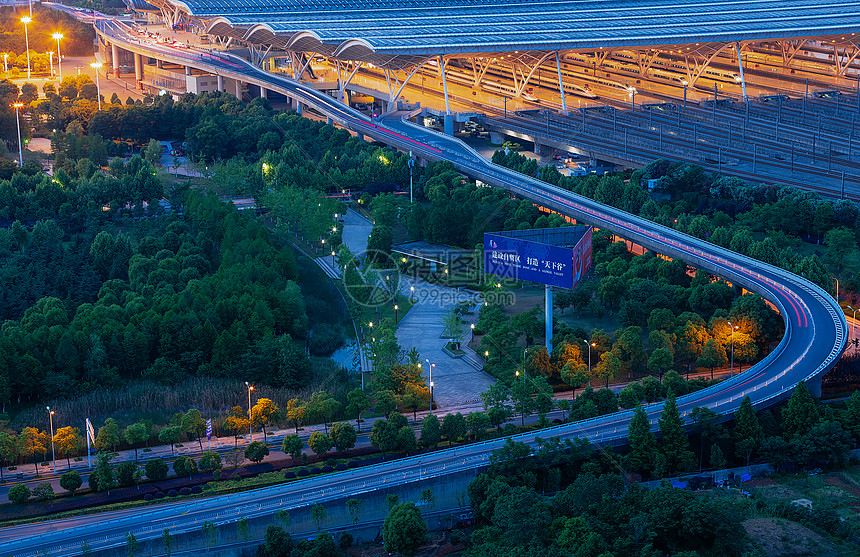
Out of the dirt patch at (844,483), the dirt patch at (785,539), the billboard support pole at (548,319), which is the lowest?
the dirt patch at (844,483)

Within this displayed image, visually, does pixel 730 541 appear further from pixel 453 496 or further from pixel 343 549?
pixel 343 549

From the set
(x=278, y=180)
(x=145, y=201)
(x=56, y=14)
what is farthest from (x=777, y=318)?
(x=56, y=14)

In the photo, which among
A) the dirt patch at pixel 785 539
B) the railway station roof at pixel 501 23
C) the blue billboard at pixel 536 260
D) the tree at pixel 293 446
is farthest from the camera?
the railway station roof at pixel 501 23

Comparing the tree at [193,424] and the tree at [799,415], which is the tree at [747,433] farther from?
the tree at [193,424]

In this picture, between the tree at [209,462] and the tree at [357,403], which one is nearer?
the tree at [209,462]

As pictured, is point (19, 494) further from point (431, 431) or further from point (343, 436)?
point (431, 431)

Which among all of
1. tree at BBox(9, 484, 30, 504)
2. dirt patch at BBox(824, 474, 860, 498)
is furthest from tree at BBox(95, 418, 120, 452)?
dirt patch at BBox(824, 474, 860, 498)

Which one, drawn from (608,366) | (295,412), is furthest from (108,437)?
(608,366)

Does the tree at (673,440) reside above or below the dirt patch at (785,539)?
above

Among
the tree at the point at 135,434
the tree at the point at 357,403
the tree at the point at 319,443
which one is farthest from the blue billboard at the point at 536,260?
the tree at the point at 135,434
